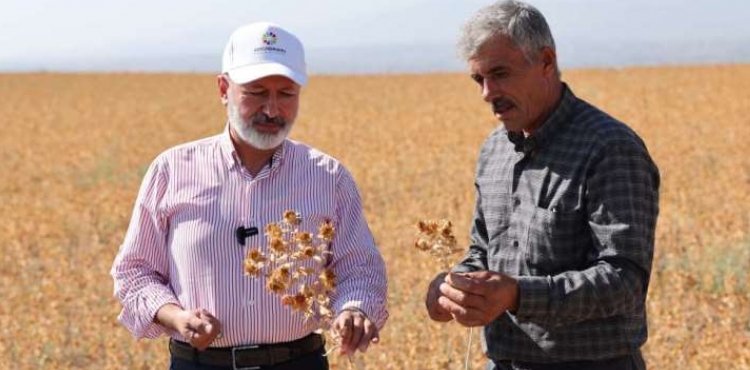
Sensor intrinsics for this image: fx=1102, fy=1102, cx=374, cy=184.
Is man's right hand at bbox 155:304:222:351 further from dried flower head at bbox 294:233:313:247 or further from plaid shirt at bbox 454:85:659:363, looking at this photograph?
plaid shirt at bbox 454:85:659:363

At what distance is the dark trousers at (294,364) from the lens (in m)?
2.98

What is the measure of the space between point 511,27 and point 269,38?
0.69 metres

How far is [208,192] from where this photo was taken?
3.00 m

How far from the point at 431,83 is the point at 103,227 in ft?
97.2

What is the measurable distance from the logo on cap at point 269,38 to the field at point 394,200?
3517mm

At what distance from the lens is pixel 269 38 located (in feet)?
9.71

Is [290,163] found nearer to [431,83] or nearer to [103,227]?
[103,227]

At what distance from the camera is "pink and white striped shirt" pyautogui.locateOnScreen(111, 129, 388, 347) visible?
116 inches

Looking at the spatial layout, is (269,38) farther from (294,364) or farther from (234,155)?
(294,364)

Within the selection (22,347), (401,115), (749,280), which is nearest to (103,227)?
(22,347)

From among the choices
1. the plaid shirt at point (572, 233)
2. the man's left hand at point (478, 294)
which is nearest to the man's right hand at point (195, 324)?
the man's left hand at point (478, 294)

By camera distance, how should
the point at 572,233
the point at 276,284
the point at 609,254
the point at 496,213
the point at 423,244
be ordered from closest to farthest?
the point at 423,244 → the point at 276,284 → the point at 609,254 → the point at 572,233 → the point at 496,213

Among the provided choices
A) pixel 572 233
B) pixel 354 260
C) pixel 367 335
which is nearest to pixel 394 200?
pixel 354 260

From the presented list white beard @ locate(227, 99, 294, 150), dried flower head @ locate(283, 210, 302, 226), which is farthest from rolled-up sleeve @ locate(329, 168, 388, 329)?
dried flower head @ locate(283, 210, 302, 226)
